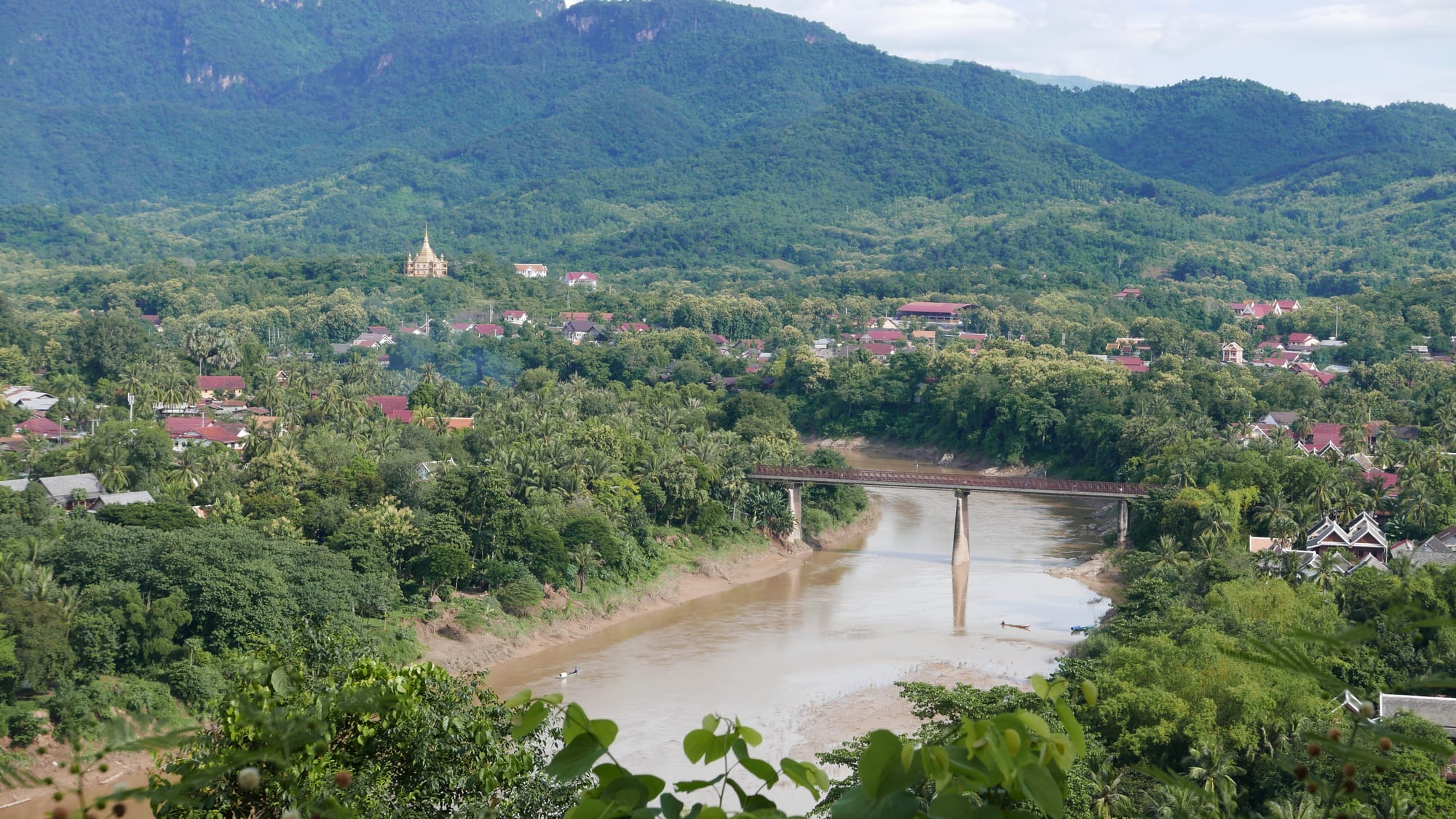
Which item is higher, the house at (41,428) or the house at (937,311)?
the house at (937,311)

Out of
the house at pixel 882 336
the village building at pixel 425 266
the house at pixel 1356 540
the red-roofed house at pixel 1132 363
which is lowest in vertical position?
the house at pixel 1356 540

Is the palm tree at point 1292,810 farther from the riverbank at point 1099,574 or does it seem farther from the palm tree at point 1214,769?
the riverbank at point 1099,574

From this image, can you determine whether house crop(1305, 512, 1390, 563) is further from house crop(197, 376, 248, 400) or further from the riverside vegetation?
house crop(197, 376, 248, 400)

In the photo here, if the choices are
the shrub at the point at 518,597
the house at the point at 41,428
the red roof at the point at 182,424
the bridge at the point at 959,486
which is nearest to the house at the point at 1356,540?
the bridge at the point at 959,486

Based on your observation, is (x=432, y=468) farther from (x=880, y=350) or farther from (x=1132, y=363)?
(x=880, y=350)

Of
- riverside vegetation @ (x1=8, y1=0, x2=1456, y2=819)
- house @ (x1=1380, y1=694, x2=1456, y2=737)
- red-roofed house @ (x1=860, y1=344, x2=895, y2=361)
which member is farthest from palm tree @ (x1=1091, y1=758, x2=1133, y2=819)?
red-roofed house @ (x1=860, y1=344, x2=895, y2=361)
